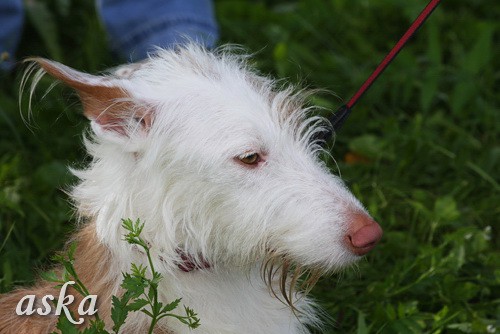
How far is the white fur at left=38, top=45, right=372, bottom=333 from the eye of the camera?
2785 millimetres

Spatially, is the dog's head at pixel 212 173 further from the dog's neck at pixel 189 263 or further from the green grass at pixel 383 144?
the green grass at pixel 383 144

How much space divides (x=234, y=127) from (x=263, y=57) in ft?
9.77

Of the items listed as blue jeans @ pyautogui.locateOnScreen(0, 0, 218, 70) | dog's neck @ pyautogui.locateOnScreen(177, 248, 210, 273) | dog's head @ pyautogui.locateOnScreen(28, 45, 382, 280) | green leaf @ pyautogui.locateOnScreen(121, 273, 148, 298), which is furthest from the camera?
blue jeans @ pyautogui.locateOnScreen(0, 0, 218, 70)

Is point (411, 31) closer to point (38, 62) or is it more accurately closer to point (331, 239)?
point (331, 239)

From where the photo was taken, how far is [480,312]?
12.3ft

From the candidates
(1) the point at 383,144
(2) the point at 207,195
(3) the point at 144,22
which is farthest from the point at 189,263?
(3) the point at 144,22

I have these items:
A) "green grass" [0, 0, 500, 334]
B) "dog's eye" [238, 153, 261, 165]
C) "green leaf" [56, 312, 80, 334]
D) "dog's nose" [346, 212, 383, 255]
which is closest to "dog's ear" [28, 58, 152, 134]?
"green grass" [0, 0, 500, 334]

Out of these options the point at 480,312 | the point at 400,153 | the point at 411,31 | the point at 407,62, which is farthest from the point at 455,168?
the point at 411,31

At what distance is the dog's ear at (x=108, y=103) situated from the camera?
2.78 m

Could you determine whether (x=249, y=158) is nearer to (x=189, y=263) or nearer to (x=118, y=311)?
(x=189, y=263)

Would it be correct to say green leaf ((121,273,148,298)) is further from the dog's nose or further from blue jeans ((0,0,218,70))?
blue jeans ((0,0,218,70))

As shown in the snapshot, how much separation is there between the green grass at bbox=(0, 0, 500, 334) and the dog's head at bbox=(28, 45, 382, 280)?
28 centimetres

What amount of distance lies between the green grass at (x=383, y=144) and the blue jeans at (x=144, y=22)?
0.14m

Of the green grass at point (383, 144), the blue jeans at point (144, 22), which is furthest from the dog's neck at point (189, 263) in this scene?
the blue jeans at point (144, 22)
